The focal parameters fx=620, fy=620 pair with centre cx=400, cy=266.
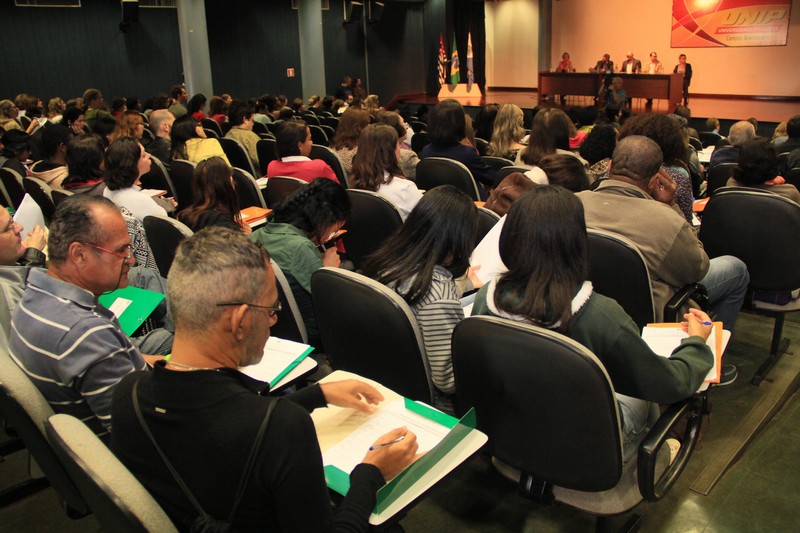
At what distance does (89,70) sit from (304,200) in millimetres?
12659

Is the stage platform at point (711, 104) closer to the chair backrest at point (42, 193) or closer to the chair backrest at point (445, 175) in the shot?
the chair backrest at point (445, 175)

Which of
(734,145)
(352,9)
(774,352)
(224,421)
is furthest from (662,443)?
(352,9)

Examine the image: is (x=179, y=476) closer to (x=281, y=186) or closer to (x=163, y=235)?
(x=163, y=235)

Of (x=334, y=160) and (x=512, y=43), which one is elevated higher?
(x=512, y=43)

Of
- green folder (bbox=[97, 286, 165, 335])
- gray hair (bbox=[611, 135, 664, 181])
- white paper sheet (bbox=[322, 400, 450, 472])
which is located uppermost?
gray hair (bbox=[611, 135, 664, 181])

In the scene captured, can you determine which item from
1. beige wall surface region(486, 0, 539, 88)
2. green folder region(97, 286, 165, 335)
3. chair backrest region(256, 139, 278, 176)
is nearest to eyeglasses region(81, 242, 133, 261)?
green folder region(97, 286, 165, 335)

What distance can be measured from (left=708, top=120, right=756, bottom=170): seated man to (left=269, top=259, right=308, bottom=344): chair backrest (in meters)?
3.83

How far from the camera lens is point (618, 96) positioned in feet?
45.8

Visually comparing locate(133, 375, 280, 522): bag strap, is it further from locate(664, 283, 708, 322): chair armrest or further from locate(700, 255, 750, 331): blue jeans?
locate(700, 255, 750, 331): blue jeans

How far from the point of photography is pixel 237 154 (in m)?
5.86

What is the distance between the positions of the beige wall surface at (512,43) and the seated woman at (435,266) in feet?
58.5

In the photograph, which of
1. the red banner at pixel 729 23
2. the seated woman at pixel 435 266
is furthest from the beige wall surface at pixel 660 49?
the seated woman at pixel 435 266

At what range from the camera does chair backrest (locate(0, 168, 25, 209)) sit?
4.42 meters

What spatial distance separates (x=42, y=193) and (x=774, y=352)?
445 cm
